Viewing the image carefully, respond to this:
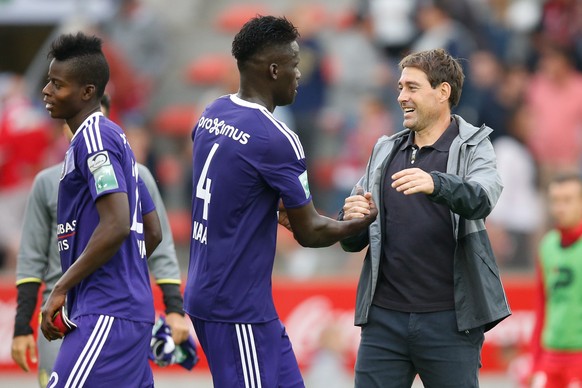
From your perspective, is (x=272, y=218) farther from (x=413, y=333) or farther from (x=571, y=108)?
(x=571, y=108)

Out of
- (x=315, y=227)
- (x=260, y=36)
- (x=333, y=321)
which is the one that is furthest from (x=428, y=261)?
(x=333, y=321)

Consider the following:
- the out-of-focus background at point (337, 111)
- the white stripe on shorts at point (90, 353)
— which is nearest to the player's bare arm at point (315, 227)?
the white stripe on shorts at point (90, 353)

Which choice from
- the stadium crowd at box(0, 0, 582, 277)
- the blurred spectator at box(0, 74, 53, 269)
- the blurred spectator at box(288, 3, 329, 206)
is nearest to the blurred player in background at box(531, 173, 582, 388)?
the stadium crowd at box(0, 0, 582, 277)

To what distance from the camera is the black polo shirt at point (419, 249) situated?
19.1 feet

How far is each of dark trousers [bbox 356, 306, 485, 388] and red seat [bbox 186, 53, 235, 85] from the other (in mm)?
9036

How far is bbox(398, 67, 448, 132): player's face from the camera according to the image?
588cm

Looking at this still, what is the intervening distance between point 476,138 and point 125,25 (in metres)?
9.07

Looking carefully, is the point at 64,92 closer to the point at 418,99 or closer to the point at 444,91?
the point at 418,99

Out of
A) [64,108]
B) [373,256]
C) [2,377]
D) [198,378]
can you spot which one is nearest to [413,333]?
[373,256]

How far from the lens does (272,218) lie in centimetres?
561

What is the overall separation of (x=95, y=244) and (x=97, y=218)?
20 cm

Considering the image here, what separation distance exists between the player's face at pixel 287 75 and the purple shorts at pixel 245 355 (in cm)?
116

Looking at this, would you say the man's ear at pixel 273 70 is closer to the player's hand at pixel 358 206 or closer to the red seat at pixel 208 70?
the player's hand at pixel 358 206

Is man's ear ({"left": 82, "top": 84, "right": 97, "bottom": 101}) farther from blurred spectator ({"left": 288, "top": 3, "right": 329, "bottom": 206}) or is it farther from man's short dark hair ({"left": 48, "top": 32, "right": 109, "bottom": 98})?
blurred spectator ({"left": 288, "top": 3, "right": 329, "bottom": 206})
